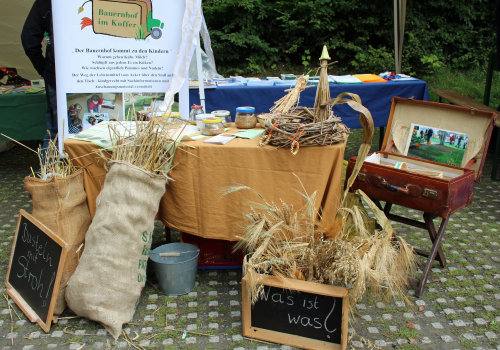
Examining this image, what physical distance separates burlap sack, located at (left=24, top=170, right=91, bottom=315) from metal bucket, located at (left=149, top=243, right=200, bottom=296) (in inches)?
18.2

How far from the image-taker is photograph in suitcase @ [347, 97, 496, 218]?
2.69 meters

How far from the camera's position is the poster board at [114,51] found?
3537mm

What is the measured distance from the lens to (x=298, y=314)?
2357 mm

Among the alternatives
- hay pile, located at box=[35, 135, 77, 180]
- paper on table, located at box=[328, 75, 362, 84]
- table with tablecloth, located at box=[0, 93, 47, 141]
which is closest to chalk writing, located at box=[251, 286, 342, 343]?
hay pile, located at box=[35, 135, 77, 180]

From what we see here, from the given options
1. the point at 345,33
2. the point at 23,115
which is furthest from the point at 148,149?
the point at 345,33

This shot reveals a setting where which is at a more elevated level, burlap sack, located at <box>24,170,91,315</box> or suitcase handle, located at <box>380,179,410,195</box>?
suitcase handle, located at <box>380,179,410,195</box>

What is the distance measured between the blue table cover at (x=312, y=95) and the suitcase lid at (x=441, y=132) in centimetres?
146

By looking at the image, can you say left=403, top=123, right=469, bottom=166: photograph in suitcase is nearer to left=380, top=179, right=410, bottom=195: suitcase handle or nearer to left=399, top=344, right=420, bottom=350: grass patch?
left=380, top=179, right=410, bottom=195: suitcase handle

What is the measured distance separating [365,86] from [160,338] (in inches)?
142

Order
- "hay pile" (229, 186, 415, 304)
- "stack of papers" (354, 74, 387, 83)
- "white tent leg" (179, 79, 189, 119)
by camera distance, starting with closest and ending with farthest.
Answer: "hay pile" (229, 186, 415, 304)
"white tent leg" (179, 79, 189, 119)
"stack of papers" (354, 74, 387, 83)

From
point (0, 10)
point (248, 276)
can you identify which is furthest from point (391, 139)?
point (0, 10)

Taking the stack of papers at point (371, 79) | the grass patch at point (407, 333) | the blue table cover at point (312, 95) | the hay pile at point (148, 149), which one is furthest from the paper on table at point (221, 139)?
the stack of papers at point (371, 79)

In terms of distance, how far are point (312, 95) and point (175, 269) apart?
284 cm

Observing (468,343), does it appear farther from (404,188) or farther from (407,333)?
(404,188)
